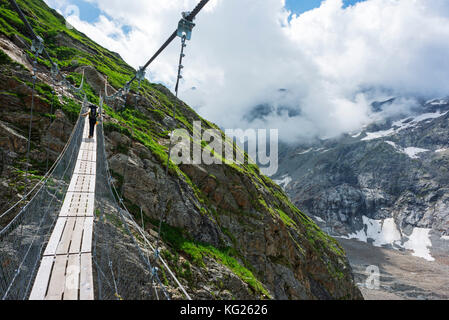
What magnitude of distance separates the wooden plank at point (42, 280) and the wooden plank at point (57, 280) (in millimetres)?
85

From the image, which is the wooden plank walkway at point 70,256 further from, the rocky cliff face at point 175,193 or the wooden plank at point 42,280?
the rocky cliff face at point 175,193

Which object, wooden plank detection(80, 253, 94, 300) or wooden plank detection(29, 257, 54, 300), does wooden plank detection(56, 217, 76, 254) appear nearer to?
wooden plank detection(29, 257, 54, 300)

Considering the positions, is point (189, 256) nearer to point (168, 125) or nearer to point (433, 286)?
point (168, 125)

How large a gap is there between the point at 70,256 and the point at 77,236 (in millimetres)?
929

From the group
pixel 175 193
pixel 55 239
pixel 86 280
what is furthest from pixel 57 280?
pixel 175 193

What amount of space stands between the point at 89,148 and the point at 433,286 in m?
205

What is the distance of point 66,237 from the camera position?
267 inches

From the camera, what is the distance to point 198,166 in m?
25.3

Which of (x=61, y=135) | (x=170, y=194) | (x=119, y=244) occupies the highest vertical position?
(x=61, y=135)

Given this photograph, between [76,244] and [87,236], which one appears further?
[87,236]

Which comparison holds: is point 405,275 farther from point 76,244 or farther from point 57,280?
point 57,280

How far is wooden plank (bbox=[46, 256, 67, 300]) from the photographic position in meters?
4.88

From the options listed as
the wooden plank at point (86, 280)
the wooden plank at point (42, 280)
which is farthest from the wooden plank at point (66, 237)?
the wooden plank at point (86, 280)
